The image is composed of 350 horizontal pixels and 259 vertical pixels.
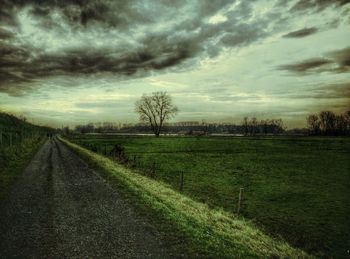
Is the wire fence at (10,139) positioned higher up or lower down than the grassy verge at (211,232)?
higher up

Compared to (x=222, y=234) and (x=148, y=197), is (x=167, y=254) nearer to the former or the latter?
(x=222, y=234)

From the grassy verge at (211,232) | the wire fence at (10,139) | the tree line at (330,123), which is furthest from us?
the tree line at (330,123)

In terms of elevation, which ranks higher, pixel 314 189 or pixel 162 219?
pixel 162 219

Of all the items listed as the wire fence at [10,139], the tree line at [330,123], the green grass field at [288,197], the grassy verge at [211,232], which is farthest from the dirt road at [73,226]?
the tree line at [330,123]

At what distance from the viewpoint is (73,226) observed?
10273 mm

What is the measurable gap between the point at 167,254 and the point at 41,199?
8.98m

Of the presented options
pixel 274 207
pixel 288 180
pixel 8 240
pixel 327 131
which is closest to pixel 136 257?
pixel 8 240

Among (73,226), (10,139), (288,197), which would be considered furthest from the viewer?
(10,139)

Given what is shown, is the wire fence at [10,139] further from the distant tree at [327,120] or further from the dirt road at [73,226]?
the distant tree at [327,120]

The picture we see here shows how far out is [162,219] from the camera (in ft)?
37.5

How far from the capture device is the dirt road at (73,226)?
8219 millimetres

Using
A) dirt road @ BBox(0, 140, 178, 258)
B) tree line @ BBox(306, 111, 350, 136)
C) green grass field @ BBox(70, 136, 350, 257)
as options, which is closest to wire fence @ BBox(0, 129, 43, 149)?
green grass field @ BBox(70, 136, 350, 257)

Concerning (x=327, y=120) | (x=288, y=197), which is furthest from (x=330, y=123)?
(x=288, y=197)

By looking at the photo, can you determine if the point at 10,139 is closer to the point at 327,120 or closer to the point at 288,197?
the point at 288,197
